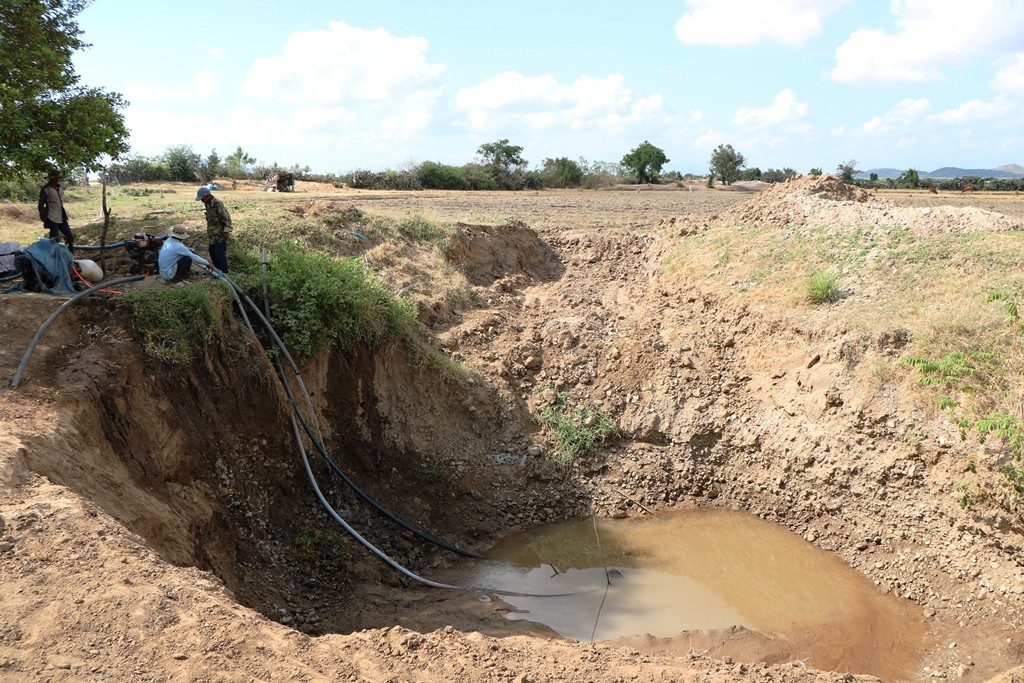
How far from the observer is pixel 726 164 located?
1677 inches

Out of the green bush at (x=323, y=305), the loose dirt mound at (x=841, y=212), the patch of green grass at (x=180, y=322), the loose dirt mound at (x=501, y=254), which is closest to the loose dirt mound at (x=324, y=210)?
the loose dirt mound at (x=501, y=254)

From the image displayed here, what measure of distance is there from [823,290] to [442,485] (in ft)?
17.8

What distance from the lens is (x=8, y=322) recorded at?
6.82m

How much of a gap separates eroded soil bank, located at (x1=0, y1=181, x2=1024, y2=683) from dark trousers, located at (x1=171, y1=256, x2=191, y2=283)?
945 mm

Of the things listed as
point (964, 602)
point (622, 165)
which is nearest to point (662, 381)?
point (964, 602)

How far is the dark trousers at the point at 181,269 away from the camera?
25.9ft

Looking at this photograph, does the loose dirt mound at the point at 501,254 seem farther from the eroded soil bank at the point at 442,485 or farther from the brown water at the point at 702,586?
the brown water at the point at 702,586

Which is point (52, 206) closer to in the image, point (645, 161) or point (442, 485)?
point (442, 485)

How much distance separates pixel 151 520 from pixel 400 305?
13.6 feet

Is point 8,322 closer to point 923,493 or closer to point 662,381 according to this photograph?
point 662,381

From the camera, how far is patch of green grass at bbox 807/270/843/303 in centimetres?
939

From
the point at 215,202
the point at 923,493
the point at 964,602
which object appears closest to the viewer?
the point at 964,602

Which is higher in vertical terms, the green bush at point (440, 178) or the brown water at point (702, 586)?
the green bush at point (440, 178)

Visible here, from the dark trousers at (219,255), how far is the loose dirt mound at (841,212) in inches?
324
